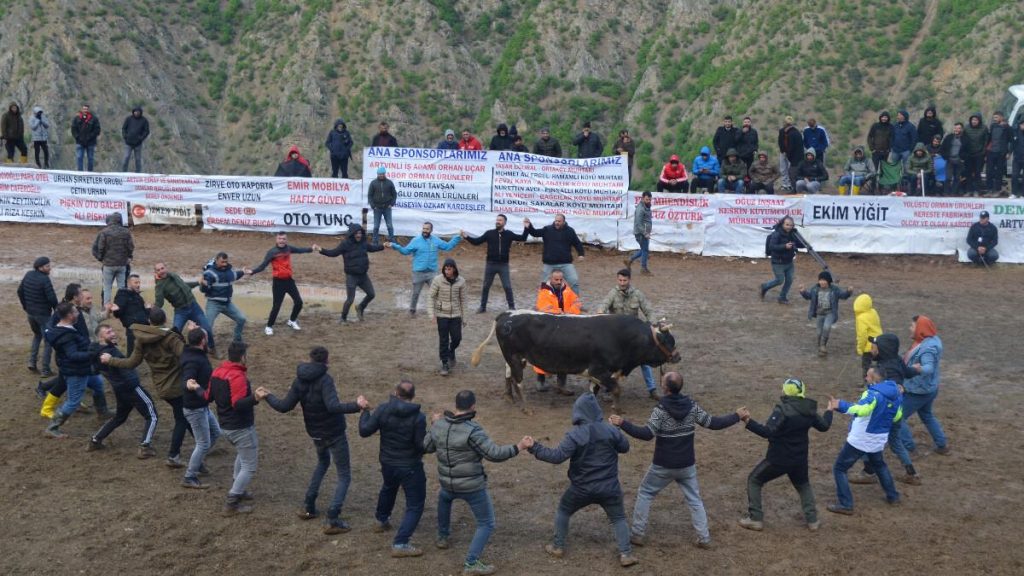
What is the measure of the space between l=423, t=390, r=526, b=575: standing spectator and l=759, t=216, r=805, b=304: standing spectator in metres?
11.7

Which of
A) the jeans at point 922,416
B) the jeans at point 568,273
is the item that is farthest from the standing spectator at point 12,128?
the jeans at point 922,416

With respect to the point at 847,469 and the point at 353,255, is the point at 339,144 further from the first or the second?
the point at 847,469

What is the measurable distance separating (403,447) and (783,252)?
12135 millimetres

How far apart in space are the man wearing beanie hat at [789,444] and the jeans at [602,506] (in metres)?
1.57

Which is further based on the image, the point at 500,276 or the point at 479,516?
the point at 500,276

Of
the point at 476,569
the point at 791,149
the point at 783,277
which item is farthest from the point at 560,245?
the point at 791,149

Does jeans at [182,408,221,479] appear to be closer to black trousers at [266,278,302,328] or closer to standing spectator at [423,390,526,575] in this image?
standing spectator at [423,390,526,575]

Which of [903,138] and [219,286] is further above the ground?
[903,138]

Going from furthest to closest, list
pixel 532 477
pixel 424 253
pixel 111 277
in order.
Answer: pixel 424 253, pixel 111 277, pixel 532 477

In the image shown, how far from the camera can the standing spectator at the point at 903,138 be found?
27.5m

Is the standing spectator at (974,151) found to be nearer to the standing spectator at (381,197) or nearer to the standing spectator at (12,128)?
the standing spectator at (381,197)

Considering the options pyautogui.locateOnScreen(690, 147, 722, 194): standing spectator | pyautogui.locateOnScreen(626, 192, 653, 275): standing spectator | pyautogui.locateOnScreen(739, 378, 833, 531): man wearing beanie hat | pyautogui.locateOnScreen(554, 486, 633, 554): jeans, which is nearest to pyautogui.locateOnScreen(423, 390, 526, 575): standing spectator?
pyautogui.locateOnScreen(554, 486, 633, 554): jeans

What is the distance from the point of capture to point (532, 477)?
12.4 metres

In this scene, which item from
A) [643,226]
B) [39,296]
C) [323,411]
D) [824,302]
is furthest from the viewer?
[643,226]
